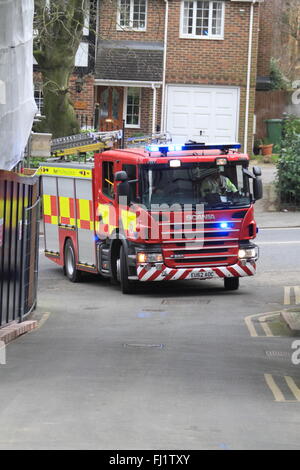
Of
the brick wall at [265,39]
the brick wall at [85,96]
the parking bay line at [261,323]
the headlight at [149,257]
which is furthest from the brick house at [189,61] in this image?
the parking bay line at [261,323]

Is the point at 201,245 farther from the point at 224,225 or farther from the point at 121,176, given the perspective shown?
the point at 121,176

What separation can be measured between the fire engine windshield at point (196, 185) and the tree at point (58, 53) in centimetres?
1285

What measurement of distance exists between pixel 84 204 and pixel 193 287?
9.48 ft

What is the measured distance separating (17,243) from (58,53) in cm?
1845

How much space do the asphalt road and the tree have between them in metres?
13.0

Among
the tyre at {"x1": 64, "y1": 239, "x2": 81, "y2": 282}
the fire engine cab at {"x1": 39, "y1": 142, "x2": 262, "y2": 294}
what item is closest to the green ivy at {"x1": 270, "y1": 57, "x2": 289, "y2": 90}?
the tyre at {"x1": 64, "y1": 239, "x2": 81, "y2": 282}

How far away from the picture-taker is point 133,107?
4128cm

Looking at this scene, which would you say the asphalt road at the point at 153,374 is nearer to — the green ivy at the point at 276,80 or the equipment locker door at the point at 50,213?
the equipment locker door at the point at 50,213

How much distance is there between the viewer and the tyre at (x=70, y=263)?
21906mm

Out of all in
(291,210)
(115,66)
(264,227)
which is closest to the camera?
(264,227)

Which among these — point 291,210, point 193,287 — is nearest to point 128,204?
point 193,287

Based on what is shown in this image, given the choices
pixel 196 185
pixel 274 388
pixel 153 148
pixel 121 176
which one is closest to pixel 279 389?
pixel 274 388

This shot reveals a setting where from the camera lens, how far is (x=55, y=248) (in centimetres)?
2317

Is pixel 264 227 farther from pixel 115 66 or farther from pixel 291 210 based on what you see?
pixel 115 66
